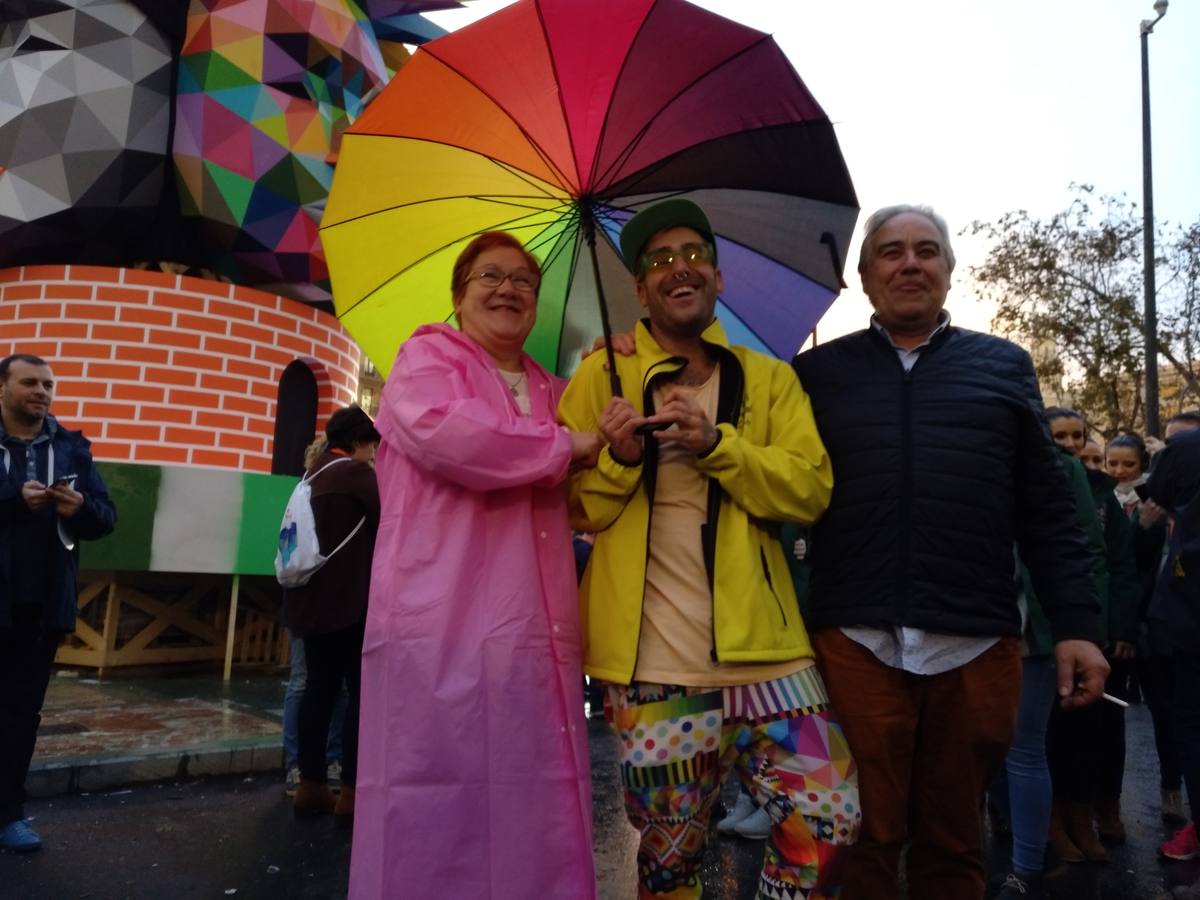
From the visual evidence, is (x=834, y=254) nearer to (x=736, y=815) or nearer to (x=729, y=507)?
(x=729, y=507)

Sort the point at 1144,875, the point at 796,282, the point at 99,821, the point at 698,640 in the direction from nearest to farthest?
the point at 698,640
the point at 796,282
the point at 1144,875
the point at 99,821

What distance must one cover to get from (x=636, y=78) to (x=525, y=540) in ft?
4.69

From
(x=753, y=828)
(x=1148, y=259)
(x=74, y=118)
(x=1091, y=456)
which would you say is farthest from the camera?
(x=1148, y=259)

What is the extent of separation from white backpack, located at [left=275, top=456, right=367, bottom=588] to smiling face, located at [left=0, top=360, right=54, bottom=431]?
1286 mm

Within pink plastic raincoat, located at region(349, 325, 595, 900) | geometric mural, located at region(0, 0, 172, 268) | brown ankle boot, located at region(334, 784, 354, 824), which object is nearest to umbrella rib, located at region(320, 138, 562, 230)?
pink plastic raincoat, located at region(349, 325, 595, 900)

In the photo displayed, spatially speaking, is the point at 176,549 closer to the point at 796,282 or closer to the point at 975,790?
the point at 796,282

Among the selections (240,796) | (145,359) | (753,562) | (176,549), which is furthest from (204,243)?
(753,562)

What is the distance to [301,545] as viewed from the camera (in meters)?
4.98

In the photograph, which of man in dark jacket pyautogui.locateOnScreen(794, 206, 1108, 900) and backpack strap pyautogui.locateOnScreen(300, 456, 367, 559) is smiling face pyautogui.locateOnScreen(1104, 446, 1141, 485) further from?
backpack strap pyautogui.locateOnScreen(300, 456, 367, 559)

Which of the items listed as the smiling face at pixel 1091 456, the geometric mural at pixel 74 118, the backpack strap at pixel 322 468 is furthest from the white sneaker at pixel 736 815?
the geometric mural at pixel 74 118

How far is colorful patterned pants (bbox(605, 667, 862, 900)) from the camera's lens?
2.27 m

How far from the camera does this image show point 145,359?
10.6 m

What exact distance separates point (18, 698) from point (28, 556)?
0.65m

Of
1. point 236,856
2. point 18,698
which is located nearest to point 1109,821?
point 236,856
